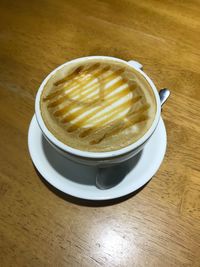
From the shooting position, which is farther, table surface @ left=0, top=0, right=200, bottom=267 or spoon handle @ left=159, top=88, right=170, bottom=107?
spoon handle @ left=159, top=88, right=170, bottom=107

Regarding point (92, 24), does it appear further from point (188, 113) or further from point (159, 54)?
point (188, 113)

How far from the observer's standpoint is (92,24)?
34.5 inches

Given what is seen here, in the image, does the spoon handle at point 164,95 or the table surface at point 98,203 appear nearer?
the table surface at point 98,203

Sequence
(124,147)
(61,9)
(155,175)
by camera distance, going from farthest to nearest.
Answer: (61,9) → (155,175) → (124,147)

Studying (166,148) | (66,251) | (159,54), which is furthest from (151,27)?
(66,251)

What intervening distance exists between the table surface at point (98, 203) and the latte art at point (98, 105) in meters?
0.13

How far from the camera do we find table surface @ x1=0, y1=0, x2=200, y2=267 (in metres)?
0.53

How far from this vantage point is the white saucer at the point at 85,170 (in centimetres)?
56

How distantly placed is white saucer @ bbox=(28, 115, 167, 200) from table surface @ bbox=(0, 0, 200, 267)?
0.03 meters

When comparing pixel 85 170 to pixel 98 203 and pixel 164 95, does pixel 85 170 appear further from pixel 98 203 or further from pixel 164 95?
pixel 164 95

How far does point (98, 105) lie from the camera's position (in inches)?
22.0

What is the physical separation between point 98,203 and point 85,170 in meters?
0.07

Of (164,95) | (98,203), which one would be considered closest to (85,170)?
(98,203)

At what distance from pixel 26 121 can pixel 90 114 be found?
7.7 inches
